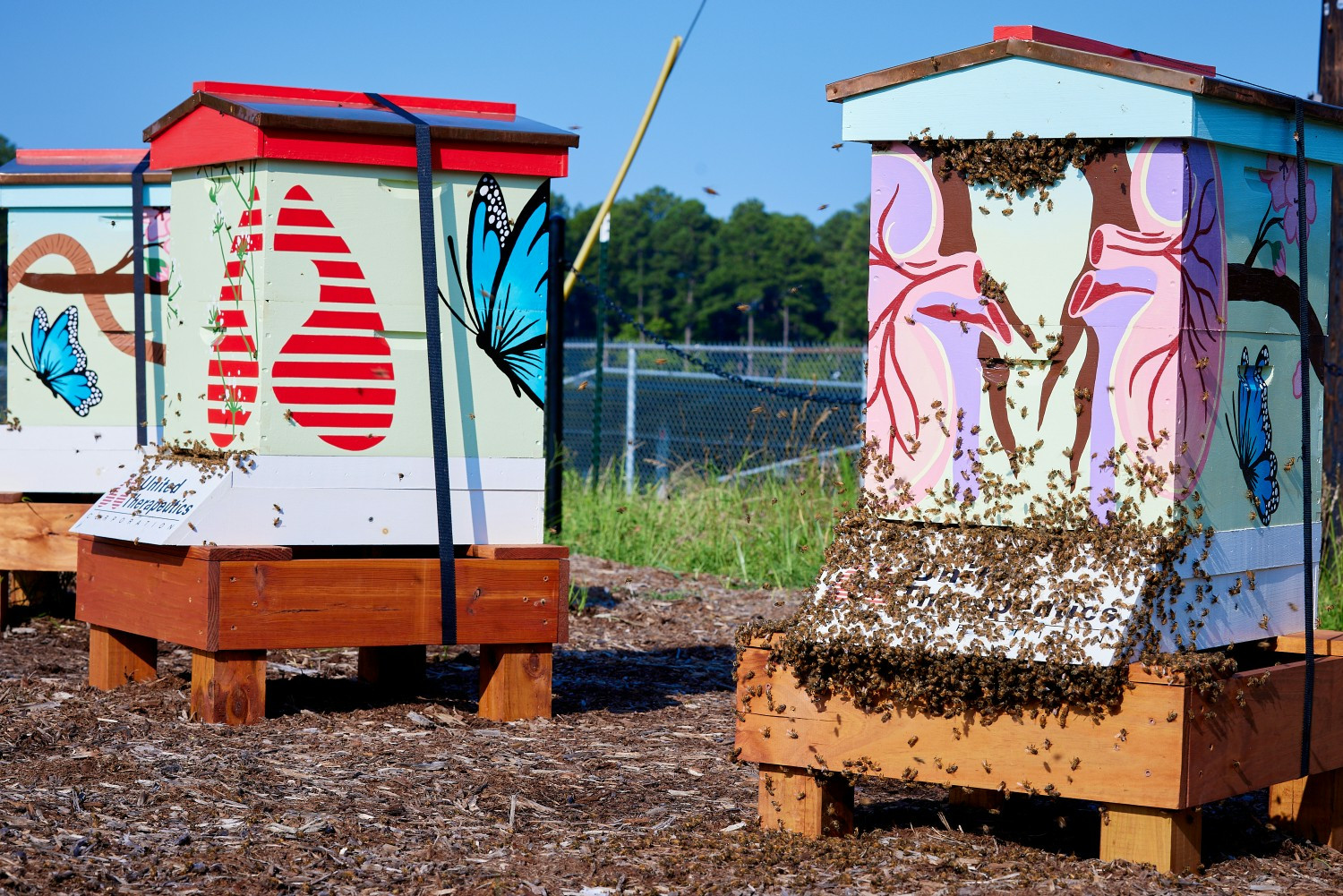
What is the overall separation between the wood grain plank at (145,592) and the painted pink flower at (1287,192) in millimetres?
3366

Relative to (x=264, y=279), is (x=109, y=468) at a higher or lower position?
lower

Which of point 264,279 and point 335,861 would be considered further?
point 264,279

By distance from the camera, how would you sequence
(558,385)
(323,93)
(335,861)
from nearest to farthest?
(335,861), (323,93), (558,385)

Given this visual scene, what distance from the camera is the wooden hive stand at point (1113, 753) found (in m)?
3.32

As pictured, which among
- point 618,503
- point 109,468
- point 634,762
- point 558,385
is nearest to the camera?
point 634,762

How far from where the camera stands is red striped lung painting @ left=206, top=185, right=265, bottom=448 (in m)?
4.90

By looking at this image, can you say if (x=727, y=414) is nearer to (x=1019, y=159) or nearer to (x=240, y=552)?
(x=240, y=552)

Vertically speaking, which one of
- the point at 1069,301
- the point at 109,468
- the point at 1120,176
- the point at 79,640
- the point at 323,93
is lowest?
the point at 79,640

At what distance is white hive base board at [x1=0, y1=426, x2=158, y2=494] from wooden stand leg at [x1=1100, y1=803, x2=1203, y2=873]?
477 centimetres

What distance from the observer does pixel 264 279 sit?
4.85 m

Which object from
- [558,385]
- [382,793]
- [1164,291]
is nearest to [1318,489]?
[1164,291]

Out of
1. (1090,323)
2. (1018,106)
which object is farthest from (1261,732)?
(1018,106)

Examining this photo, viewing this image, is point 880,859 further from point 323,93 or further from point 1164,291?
point 323,93

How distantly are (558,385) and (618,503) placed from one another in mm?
1123
